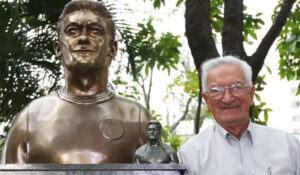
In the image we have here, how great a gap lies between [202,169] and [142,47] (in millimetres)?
1662

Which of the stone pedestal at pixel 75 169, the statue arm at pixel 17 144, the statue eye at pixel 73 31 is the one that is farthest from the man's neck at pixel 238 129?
the statue arm at pixel 17 144

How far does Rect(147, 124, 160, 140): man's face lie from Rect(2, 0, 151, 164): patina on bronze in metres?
0.62

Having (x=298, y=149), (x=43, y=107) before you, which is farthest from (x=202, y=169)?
(x=43, y=107)

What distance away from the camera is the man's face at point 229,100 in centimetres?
270

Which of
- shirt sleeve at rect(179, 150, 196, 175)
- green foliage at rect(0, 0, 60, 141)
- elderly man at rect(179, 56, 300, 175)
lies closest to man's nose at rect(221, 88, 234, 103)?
elderly man at rect(179, 56, 300, 175)

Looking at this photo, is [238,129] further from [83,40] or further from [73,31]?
[73,31]

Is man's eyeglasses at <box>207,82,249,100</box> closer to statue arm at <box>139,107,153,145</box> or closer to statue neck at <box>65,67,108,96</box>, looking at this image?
statue arm at <box>139,107,153,145</box>

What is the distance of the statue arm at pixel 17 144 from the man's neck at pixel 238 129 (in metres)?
1.38

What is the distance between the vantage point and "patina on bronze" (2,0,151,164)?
3107 mm

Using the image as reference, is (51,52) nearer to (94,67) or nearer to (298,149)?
(94,67)

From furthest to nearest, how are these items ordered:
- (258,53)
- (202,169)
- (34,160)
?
1. (258,53)
2. (34,160)
3. (202,169)

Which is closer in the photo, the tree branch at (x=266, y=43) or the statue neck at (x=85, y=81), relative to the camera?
the statue neck at (x=85, y=81)

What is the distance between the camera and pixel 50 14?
159 inches

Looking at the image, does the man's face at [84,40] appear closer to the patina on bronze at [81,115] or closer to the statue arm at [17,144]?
the patina on bronze at [81,115]
